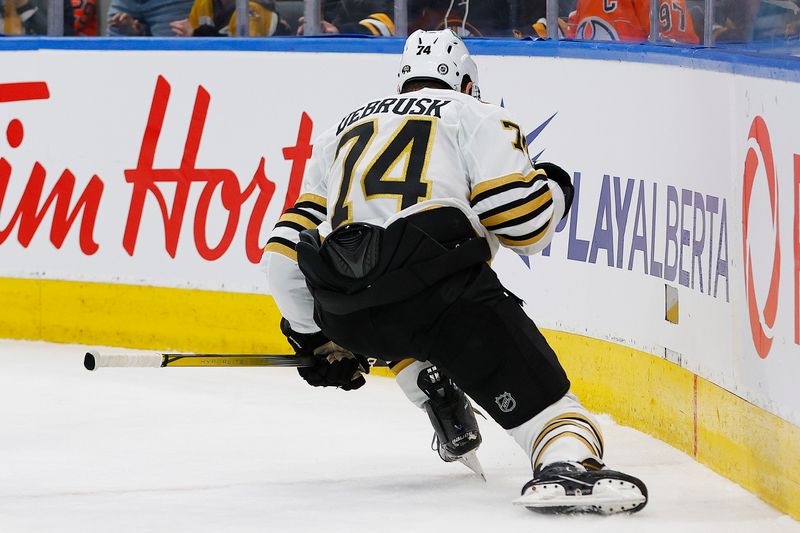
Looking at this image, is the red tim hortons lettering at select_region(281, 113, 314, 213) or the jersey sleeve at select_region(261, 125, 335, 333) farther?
the red tim hortons lettering at select_region(281, 113, 314, 213)

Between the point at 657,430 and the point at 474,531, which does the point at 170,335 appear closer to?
the point at 657,430

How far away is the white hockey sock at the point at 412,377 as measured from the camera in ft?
13.7

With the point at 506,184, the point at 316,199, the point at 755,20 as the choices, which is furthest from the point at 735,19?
the point at 316,199

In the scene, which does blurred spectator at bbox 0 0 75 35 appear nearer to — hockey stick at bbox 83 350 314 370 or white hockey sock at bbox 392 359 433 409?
hockey stick at bbox 83 350 314 370

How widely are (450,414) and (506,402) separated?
373mm

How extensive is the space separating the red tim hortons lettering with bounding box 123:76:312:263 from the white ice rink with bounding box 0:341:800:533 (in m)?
0.55

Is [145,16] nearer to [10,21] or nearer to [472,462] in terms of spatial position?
[10,21]

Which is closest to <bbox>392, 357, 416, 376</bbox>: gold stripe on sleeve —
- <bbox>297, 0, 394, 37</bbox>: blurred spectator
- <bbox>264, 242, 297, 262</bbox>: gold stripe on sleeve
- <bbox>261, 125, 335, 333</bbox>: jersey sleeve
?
<bbox>261, 125, 335, 333</bbox>: jersey sleeve

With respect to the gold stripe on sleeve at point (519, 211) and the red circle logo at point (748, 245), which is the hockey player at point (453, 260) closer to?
the gold stripe on sleeve at point (519, 211)

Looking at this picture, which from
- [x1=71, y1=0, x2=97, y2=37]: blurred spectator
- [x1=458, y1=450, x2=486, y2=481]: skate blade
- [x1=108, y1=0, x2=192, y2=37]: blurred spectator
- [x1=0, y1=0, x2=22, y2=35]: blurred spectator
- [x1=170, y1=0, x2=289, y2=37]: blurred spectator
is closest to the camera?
[x1=458, y1=450, x2=486, y2=481]: skate blade

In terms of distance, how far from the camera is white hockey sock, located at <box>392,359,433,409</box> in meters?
4.18

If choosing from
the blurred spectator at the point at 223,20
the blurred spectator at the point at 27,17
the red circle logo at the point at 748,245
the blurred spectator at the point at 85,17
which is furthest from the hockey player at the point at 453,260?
the blurred spectator at the point at 27,17

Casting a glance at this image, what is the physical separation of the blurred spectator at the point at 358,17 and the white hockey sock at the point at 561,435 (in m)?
2.66

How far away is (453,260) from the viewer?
3.78m
